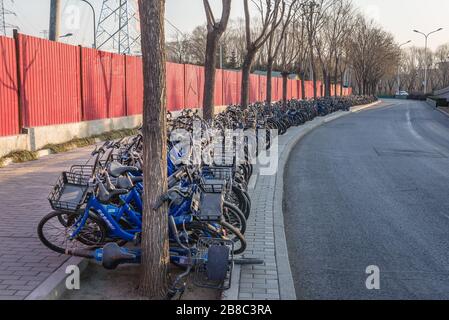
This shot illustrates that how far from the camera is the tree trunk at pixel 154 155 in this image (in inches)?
163

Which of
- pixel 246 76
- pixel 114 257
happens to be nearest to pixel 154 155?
pixel 114 257

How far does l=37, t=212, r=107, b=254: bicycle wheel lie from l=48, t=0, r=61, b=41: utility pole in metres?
9.01

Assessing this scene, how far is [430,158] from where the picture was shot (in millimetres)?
13633

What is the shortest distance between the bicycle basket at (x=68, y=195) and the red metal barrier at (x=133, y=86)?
12445 millimetres

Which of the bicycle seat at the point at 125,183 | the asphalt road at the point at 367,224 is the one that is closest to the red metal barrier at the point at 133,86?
the asphalt road at the point at 367,224

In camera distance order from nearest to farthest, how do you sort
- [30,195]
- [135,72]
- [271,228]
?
[271,228] < [30,195] < [135,72]

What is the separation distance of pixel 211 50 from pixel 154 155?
9.14 meters

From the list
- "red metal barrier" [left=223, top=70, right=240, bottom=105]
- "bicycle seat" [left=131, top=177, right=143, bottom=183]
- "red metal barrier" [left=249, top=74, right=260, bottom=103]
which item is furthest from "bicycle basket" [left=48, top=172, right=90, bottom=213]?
"red metal barrier" [left=249, top=74, right=260, bottom=103]

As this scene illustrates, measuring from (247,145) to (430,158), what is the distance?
19.4ft

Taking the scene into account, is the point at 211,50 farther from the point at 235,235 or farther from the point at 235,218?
the point at 235,235

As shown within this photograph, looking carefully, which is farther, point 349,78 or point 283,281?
point 349,78

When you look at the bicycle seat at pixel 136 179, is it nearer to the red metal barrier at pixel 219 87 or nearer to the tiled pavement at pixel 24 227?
the tiled pavement at pixel 24 227

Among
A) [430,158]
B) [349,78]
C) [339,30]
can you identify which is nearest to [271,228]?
[430,158]

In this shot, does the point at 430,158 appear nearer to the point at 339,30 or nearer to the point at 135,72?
the point at 135,72
